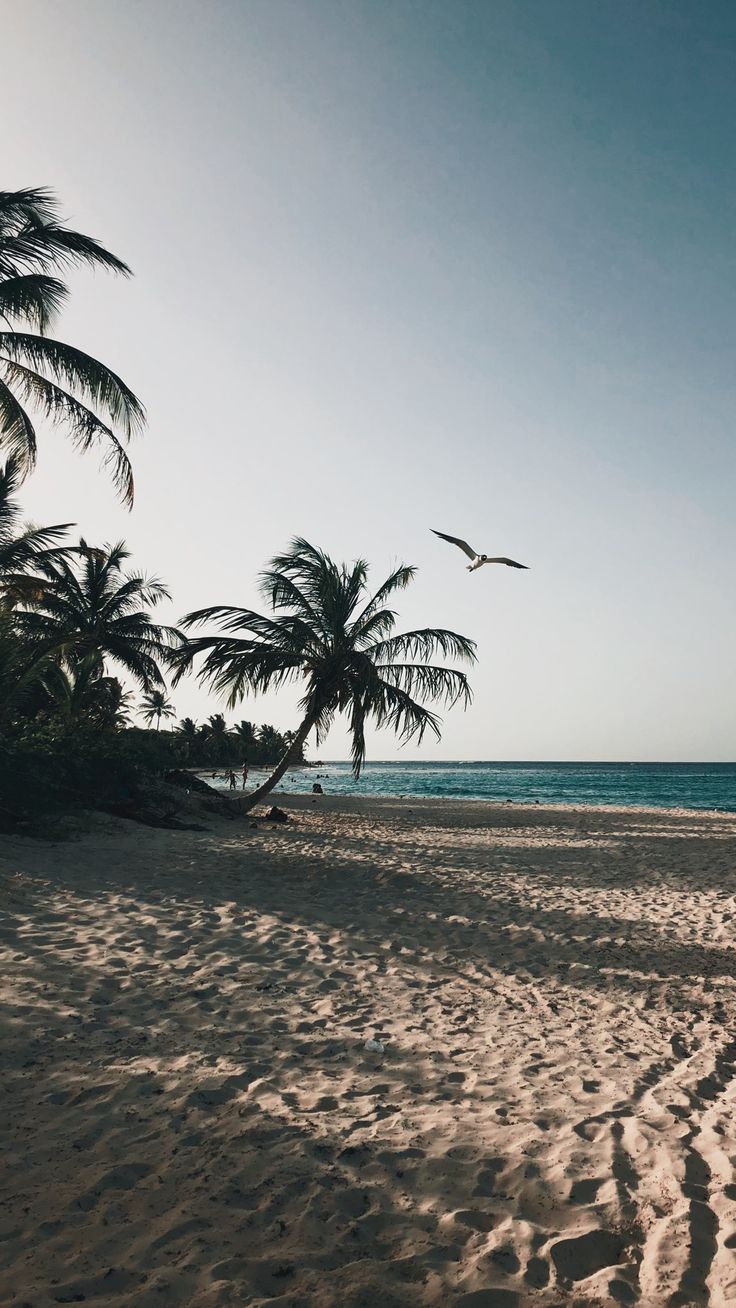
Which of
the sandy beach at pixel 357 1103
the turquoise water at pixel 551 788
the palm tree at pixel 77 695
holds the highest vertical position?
the palm tree at pixel 77 695

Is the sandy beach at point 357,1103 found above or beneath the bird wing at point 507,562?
beneath

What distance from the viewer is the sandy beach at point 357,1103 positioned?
2.51 meters

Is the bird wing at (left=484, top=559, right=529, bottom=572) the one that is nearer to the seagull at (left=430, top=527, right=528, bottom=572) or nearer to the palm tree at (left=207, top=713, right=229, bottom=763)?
the seagull at (left=430, top=527, right=528, bottom=572)

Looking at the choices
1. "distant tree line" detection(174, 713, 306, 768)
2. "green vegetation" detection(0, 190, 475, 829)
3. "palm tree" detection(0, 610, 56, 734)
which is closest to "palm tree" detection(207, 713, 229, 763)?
"distant tree line" detection(174, 713, 306, 768)

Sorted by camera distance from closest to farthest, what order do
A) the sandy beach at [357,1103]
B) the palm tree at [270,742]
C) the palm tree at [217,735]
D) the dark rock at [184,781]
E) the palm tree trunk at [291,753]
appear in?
the sandy beach at [357,1103] < the palm tree trunk at [291,753] < the dark rock at [184,781] < the palm tree at [217,735] < the palm tree at [270,742]

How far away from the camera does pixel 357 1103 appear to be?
3.67 metres

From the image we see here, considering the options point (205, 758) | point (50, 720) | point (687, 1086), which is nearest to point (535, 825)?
point (50, 720)

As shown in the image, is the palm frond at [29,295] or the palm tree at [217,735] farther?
the palm tree at [217,735]

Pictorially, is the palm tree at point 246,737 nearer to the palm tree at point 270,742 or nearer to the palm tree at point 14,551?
the palm tree at point 270,742

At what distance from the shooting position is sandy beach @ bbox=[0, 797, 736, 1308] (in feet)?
8.23

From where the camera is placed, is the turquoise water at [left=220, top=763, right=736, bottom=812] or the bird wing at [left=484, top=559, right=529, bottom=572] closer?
the bird wing at [left=484, top=559, right=529, bottom=572]

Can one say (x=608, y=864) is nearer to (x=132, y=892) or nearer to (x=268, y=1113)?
(x=132, y=892)

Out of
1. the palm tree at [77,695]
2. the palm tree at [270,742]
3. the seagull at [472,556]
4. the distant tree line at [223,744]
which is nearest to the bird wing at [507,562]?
the seagull at [472,556]

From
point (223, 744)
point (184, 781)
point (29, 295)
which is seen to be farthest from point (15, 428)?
point (223, 744)
